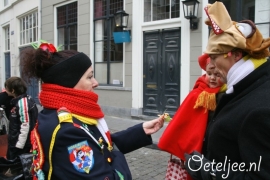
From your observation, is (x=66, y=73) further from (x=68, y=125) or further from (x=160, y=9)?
(x=160, y=9)

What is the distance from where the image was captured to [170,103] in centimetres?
758

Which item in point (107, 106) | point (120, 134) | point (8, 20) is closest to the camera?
point (120, 134)

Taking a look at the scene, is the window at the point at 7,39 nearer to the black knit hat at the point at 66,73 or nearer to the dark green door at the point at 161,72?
the dark green door at the point at 161,72

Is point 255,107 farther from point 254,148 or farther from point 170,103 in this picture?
point 170,103

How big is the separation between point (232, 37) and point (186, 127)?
3.51 ft

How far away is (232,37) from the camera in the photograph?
4.94 feet

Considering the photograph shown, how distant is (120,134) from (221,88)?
3.29 feet

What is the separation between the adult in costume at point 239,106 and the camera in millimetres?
1291

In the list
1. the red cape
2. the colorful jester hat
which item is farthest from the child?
the colorful jester hat

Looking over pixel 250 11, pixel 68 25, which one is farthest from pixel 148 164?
pixel 68 25

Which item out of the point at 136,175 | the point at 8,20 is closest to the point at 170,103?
the point at 136,175

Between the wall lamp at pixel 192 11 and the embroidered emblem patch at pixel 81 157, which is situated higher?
the wall lamp at pixel 192 11

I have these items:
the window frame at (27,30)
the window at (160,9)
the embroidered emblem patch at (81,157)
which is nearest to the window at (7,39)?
the window frame at (27,30)

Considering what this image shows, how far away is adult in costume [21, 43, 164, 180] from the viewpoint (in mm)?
1465
